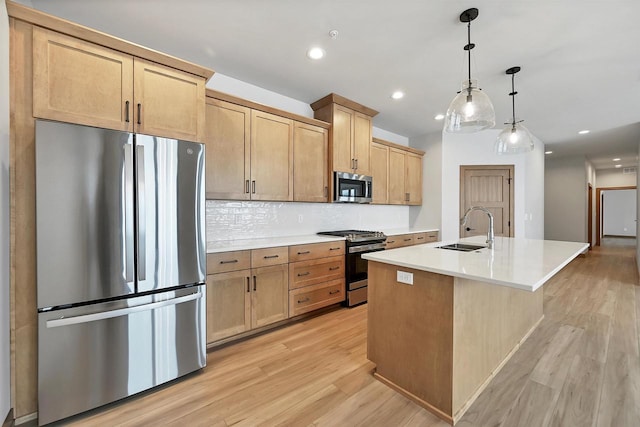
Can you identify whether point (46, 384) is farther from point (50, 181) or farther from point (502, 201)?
point (502, 201)

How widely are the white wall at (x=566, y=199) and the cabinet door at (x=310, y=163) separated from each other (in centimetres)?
743

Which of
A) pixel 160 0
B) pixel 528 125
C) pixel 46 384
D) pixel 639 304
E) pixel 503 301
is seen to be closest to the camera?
pixel 46 384

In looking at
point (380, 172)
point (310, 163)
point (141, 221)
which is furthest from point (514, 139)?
point (141, 221)

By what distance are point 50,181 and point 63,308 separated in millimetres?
725

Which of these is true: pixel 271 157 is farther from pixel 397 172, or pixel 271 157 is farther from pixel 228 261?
pixel 397 172

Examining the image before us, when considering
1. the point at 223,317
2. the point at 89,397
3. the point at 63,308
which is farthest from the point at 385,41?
the point at 89,397

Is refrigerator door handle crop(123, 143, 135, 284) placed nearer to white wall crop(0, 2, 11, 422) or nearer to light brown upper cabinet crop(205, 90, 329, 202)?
white wall crop(0, 2, 11, 422)

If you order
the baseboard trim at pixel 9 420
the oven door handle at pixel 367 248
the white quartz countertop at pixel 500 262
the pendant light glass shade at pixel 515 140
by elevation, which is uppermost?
the pendant light glass shade at pixel 515 140

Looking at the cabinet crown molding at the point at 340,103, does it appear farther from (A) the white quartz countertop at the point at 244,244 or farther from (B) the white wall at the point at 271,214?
(A) the white quartz countertop at the point at 244,244

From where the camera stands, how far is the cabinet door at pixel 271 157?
2.95 m

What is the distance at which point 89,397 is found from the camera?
1.62 metres

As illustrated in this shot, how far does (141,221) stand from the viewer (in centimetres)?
175

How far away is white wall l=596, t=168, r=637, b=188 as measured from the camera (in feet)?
29.2

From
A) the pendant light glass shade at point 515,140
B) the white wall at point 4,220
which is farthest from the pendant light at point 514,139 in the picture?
the white wall at point 4,220
